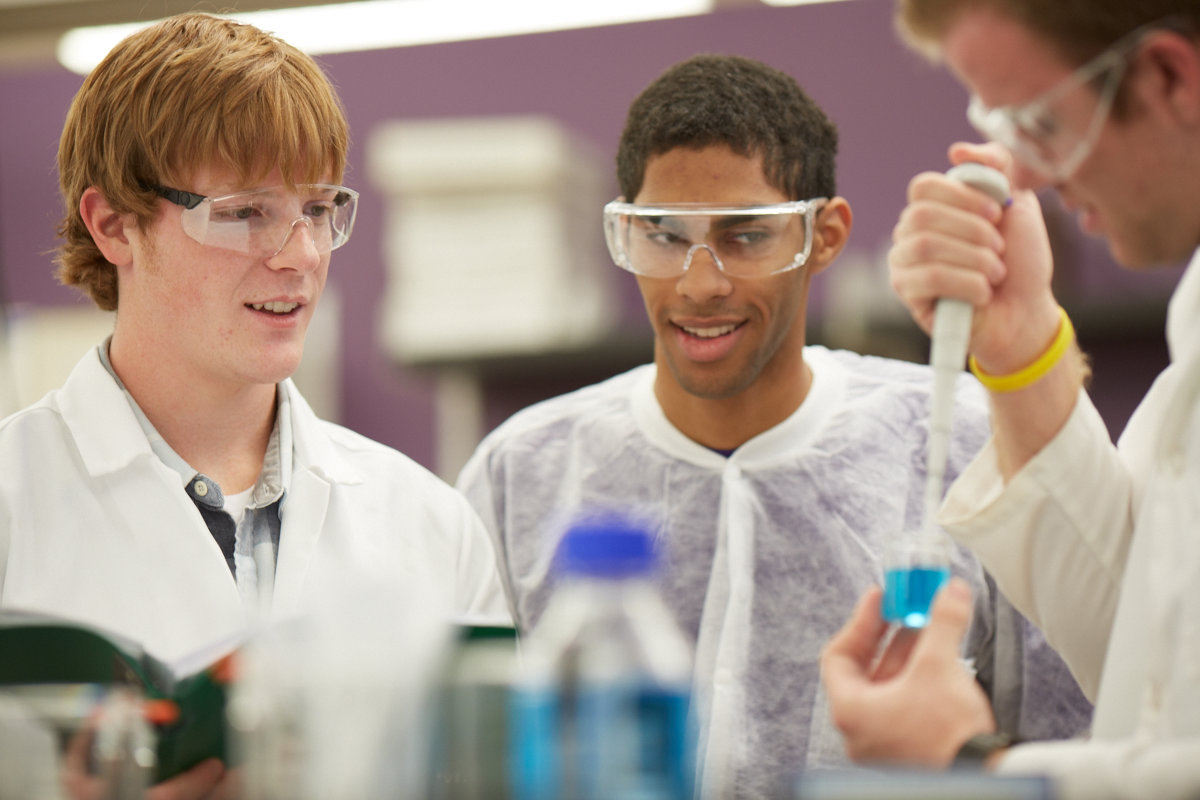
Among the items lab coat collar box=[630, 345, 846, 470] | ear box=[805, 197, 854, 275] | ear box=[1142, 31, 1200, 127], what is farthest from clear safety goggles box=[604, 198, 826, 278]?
ear box=[1142, 31, 1200, 127]

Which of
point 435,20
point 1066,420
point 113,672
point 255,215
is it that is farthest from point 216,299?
point 435,20

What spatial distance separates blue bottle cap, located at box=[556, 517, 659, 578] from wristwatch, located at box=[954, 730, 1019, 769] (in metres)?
0.32

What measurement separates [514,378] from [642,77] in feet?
3.12

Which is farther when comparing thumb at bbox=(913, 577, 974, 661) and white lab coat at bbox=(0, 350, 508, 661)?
white lab coat at bbox=(0, 350, 508, 661)

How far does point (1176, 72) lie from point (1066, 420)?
42 cm

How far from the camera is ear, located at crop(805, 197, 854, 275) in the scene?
6.41 feet

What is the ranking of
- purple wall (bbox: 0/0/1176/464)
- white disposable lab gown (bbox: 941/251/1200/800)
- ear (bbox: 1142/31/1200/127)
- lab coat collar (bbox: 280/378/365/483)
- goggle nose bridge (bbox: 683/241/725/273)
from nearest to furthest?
white disposable lab gown (bbox: 941/251/1200/800) < ear (bbox: 1142/31/1200/127) < lab coat collar (bbox: 280/378/365/483) < goggle nose bridge (bbox: 683/241/725/273) < purple wall (bbox: 0/0/1176/464)

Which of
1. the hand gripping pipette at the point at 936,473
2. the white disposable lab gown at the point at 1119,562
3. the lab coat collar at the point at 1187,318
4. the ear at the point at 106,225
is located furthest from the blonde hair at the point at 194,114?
the lab coat collar at the point at 1187,318

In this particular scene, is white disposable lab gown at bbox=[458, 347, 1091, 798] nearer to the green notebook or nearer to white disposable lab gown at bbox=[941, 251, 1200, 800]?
white disposable lab gown at bbox=[941, 251, 1200, 800]

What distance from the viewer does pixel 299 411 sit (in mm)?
1789

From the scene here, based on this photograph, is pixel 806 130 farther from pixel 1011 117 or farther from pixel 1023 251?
pixel 1011 117

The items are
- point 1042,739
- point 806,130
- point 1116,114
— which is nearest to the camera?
point 1116,114

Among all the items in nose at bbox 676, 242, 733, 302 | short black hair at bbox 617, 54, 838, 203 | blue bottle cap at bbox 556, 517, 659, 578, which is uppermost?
short black hair at bbox 617, 54, 838, 203

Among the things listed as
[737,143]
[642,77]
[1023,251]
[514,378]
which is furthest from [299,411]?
[642,77]
